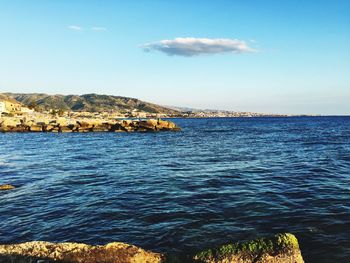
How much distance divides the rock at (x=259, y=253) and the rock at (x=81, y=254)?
57.2 inches

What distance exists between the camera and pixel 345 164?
1234 inches

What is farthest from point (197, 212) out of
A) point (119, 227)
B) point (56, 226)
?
point (56, 226)

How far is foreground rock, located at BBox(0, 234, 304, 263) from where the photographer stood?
882cm

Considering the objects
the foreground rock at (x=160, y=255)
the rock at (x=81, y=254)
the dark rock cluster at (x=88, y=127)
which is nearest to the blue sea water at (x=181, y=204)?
the foreground rock at (x=160, y=255)

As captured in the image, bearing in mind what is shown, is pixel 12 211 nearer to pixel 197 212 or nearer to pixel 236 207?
pixel 197 212

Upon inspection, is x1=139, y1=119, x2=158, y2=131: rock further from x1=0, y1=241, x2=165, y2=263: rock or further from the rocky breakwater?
x1=0, y1=241, x2=165, y2=263: rock

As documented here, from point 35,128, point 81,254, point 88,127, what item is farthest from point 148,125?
point 81,254

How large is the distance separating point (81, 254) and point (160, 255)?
7.39 feet

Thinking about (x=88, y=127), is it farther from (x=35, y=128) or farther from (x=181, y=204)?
(x=181, y=204)

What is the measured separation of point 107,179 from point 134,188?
4.13m

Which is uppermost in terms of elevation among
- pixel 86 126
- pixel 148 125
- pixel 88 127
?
pixel 148 125

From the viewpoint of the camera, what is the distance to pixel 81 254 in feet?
30.3

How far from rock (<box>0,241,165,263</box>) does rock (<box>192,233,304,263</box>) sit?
1.45m

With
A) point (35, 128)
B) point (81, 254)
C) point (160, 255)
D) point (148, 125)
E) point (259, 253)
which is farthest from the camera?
point (148, 125)
